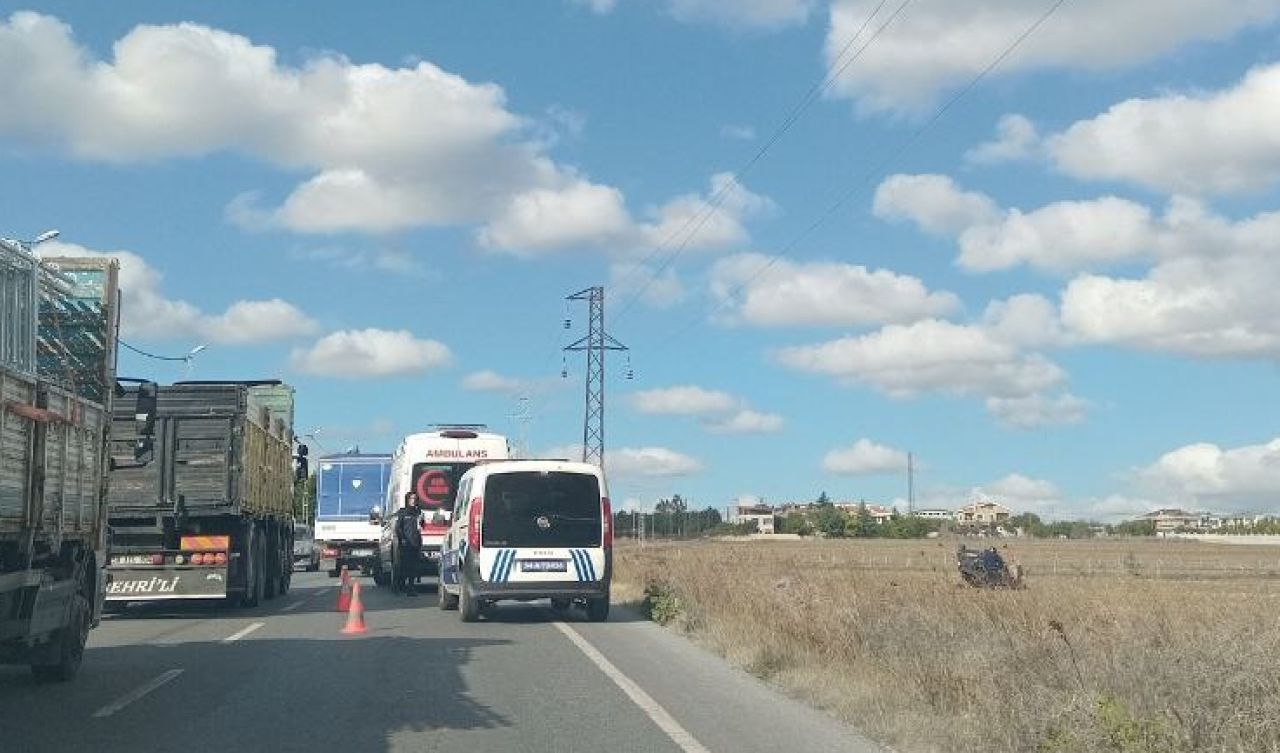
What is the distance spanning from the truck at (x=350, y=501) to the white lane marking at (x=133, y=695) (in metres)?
23.7

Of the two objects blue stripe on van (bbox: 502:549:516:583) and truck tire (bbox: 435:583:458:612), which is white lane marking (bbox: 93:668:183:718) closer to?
blue stripe on van (bbox: 502:549:516:583)

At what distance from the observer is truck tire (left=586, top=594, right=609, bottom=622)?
20.1 metres

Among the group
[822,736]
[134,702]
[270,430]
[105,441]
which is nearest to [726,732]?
[822,736]

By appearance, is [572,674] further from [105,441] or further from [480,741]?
[105,441]

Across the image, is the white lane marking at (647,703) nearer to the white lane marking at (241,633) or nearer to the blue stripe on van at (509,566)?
the blue stripe on van at (509,566)

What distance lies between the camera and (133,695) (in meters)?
11.7

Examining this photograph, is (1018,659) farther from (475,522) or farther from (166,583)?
(166,583)

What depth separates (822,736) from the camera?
9805 millimetres

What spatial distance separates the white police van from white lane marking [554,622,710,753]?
284 centimetres

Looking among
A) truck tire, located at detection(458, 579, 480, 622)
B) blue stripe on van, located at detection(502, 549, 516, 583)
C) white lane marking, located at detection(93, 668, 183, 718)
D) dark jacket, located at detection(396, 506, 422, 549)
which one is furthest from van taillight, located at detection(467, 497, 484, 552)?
dark jacket, located at detection(396, 506, 422, 549)

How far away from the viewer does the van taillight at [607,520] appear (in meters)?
19.8

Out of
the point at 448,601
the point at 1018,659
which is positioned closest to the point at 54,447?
the point at 1018,659

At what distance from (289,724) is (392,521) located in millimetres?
18638

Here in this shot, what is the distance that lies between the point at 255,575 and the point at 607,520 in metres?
6.63
